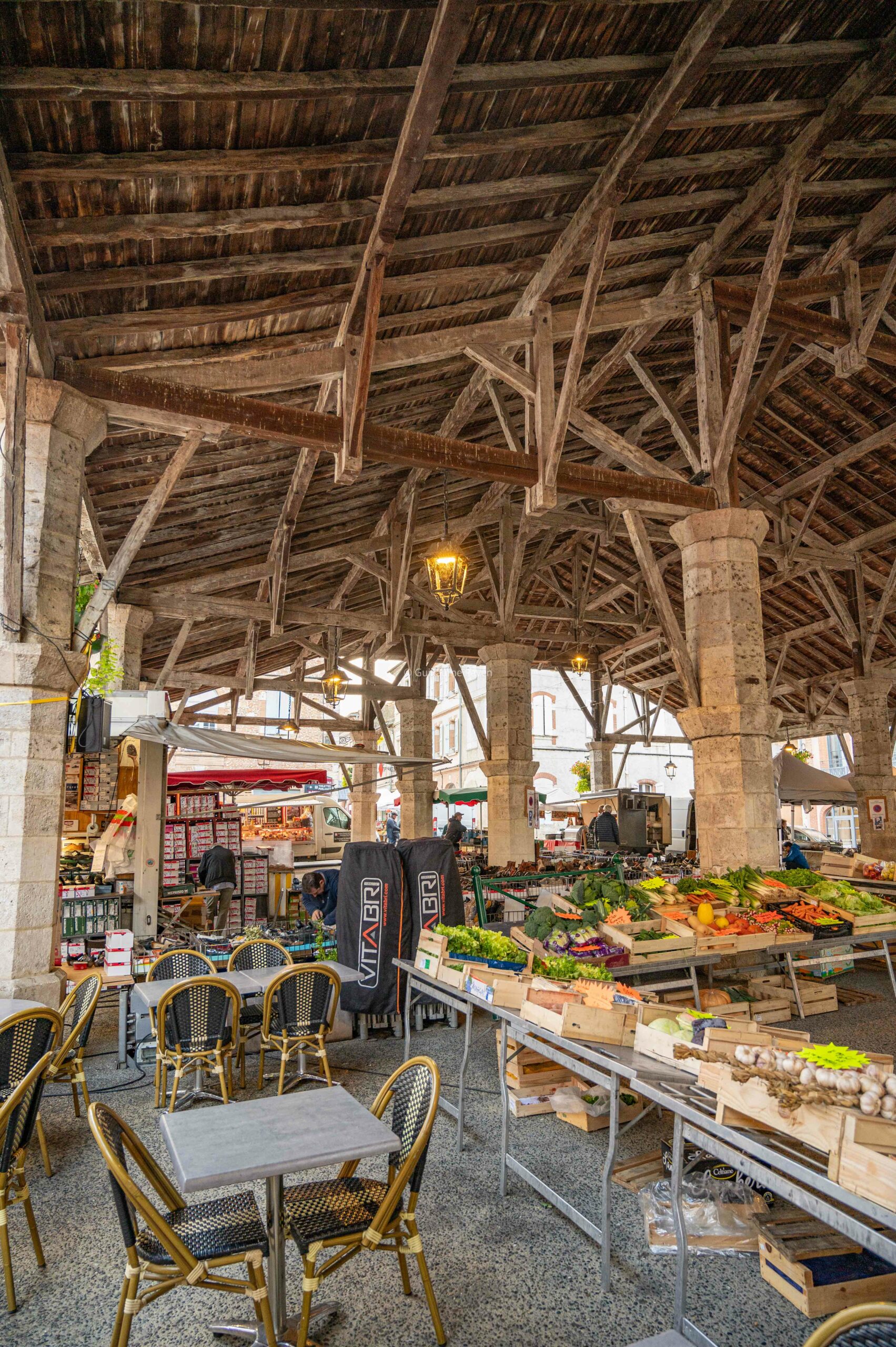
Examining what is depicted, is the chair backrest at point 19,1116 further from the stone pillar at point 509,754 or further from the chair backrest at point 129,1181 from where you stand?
the stone pillar at point 509,754

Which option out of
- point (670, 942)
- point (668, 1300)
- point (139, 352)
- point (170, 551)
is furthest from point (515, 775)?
point (668, 1300)

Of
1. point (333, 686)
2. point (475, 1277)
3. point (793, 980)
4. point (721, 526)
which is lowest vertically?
point (475, 1277)

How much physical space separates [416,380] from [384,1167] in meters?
6.83

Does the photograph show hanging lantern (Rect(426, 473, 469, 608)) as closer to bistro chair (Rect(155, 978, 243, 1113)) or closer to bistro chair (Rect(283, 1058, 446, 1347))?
bistro chair (Rect(155, 978, 243, 1113))

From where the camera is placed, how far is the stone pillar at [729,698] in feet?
24.1

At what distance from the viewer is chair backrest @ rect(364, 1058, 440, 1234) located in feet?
8.38

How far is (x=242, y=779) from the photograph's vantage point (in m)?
10.5

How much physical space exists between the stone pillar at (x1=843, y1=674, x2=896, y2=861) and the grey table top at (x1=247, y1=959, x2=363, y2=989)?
11191 millimetres

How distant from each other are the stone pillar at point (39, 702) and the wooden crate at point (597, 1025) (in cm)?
332

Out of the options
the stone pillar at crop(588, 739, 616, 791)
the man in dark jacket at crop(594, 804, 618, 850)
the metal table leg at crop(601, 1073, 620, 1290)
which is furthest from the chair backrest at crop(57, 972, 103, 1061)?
the stone pillar at crop(588, 739, 616, 791)

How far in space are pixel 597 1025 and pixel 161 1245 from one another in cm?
182

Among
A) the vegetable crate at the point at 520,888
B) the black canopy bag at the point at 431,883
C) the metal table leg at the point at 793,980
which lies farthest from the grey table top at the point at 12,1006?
the metal table leg at the point at 793,980

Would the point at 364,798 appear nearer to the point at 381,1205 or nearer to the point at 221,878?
the point at 221,878

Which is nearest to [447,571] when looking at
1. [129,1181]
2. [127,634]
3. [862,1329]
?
[127,634]
